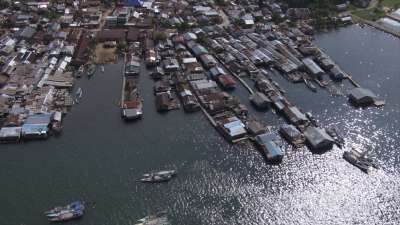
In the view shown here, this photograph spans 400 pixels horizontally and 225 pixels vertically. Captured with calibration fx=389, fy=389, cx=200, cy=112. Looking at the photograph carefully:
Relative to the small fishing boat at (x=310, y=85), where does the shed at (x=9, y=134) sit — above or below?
below

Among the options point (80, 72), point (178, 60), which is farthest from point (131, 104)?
point (178, 60)

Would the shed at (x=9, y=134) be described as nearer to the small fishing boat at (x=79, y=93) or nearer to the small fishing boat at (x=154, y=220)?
the small fishing boat at (x=79, y=93)

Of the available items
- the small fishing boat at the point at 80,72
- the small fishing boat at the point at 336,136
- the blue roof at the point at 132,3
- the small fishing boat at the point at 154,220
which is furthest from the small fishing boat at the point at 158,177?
the blue roof at the point at 132,3

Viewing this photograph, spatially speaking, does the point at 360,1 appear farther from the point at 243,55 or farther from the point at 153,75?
the point at 153,75

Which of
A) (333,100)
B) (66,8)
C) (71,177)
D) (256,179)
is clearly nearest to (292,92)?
(333,100)

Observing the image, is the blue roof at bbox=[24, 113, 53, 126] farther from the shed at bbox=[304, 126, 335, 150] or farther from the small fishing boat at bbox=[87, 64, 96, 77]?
the shed at bbox=[304, 126, 335, 150]

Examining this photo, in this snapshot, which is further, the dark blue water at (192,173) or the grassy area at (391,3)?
the grassy area at (391,3)
